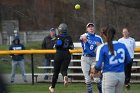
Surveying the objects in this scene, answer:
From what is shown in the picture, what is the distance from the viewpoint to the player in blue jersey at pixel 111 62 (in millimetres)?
8039

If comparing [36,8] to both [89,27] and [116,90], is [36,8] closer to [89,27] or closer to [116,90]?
[89,27]

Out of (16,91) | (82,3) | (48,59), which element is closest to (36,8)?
(82,3)

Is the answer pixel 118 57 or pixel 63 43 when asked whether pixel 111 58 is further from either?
pixel 63 43

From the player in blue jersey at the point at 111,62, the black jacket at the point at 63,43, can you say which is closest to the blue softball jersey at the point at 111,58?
the player in blue jersey at the point at 111,62

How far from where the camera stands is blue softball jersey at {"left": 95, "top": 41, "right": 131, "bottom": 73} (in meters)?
8.09

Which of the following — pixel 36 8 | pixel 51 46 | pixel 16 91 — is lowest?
pixel 16 91

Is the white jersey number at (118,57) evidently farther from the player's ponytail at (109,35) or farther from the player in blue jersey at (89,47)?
the player in blue jersey at (89,47)

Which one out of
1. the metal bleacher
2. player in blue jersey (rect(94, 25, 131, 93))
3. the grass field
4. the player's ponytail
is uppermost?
the player's ponytail

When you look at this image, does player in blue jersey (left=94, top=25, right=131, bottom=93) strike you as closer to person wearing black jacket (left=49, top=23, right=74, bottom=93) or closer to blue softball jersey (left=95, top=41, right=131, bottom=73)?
blue softball jersey (left=95, top=41, right=131, bottom=73)

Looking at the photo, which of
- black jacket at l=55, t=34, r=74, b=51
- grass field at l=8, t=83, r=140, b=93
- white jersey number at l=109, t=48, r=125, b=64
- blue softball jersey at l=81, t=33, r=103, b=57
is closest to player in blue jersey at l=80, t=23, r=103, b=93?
blue softball jersey at l=81, t=33, r=103, b=57

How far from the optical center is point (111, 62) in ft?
26.9

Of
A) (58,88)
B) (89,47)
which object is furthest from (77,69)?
(89,47)

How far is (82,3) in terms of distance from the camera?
45281mm

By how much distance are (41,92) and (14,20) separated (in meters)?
32.2
